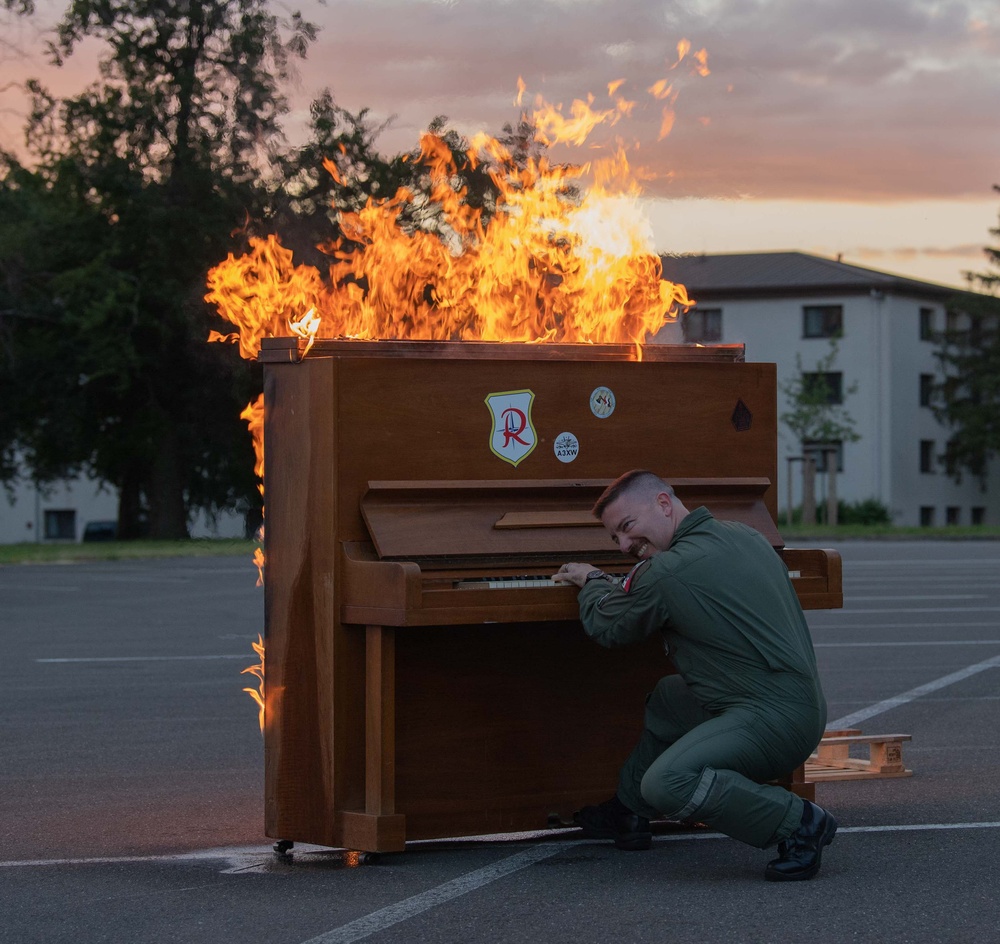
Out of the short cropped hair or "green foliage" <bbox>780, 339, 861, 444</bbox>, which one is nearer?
the short cropped hair

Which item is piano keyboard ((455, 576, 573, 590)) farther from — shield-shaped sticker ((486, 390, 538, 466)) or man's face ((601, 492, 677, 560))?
shield-shaped sticker ((486, 390, 538, 466))

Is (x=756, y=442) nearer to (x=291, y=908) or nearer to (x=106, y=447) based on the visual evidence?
(x=291, y=908)

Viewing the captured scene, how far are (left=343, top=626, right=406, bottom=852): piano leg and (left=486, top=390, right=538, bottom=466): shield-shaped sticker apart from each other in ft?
3.09

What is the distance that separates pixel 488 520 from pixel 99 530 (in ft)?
231

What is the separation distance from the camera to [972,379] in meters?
74.6

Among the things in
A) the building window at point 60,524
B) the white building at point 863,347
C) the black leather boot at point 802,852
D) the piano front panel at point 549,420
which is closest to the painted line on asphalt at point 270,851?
the black leather boot at point 802,852

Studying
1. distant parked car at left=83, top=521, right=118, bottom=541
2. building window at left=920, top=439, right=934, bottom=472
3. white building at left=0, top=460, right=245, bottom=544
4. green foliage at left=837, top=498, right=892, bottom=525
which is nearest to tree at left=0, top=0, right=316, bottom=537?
distant parked car at left=83, top=521, right=118, bottom=541

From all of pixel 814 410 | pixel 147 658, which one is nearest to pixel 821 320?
pixel 814 410

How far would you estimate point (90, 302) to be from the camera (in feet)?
151

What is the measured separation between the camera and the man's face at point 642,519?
240 inches

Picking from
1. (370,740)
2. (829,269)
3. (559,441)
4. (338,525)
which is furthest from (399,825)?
(829,269)

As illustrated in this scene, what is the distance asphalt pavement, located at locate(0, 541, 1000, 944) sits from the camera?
528cm

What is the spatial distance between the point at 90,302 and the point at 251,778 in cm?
3919

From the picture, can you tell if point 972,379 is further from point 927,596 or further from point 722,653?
point 722,653
